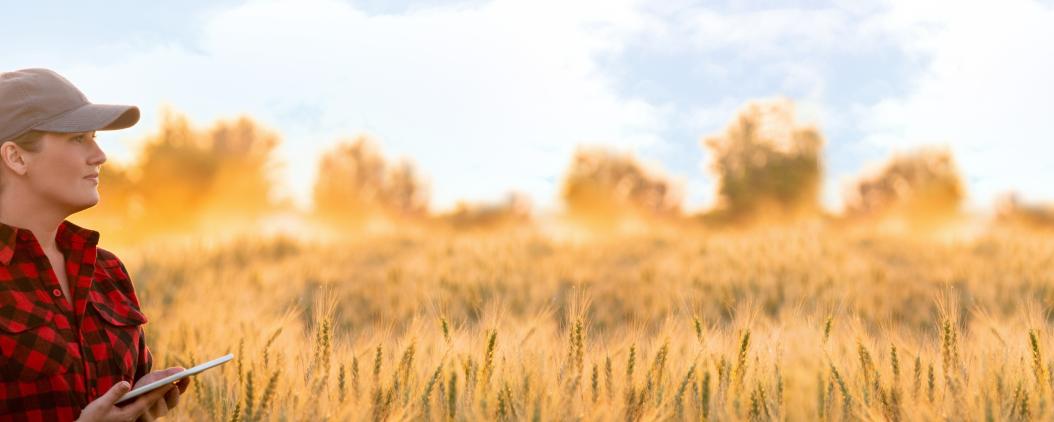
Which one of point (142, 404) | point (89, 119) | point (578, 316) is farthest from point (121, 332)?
point (578, 316)

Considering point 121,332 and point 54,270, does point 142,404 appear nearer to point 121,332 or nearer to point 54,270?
point 121,332

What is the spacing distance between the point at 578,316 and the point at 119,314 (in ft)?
5.59

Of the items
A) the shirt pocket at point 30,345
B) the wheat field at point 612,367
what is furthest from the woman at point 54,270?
the wheat field at point 612,367

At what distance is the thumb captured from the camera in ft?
6.29

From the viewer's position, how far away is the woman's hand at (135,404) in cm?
191

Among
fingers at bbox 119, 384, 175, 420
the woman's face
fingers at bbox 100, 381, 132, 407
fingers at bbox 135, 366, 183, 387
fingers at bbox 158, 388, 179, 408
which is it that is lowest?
fingers at bbox 158, 388, 179, 408

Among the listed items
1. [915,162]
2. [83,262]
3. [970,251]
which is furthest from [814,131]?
[83,262]

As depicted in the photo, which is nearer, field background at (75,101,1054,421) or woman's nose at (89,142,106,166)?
woman's nose at (89,142,106,166)

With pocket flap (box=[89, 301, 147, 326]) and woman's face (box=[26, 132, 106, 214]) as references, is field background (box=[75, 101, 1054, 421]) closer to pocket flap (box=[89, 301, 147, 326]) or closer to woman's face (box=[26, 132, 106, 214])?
pocket flap (box=[89, 301, 147, 326])

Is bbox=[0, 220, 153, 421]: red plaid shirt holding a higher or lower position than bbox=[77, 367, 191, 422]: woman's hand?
higher

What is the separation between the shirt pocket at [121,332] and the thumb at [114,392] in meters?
0.27

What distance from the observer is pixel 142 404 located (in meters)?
2.04

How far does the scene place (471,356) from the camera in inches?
125

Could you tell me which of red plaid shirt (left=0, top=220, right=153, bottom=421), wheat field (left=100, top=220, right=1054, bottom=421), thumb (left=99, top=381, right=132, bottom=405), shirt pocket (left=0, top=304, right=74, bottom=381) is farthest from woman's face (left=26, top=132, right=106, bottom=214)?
wheat field (left=100, top=220, right=1054, bottom=421)
